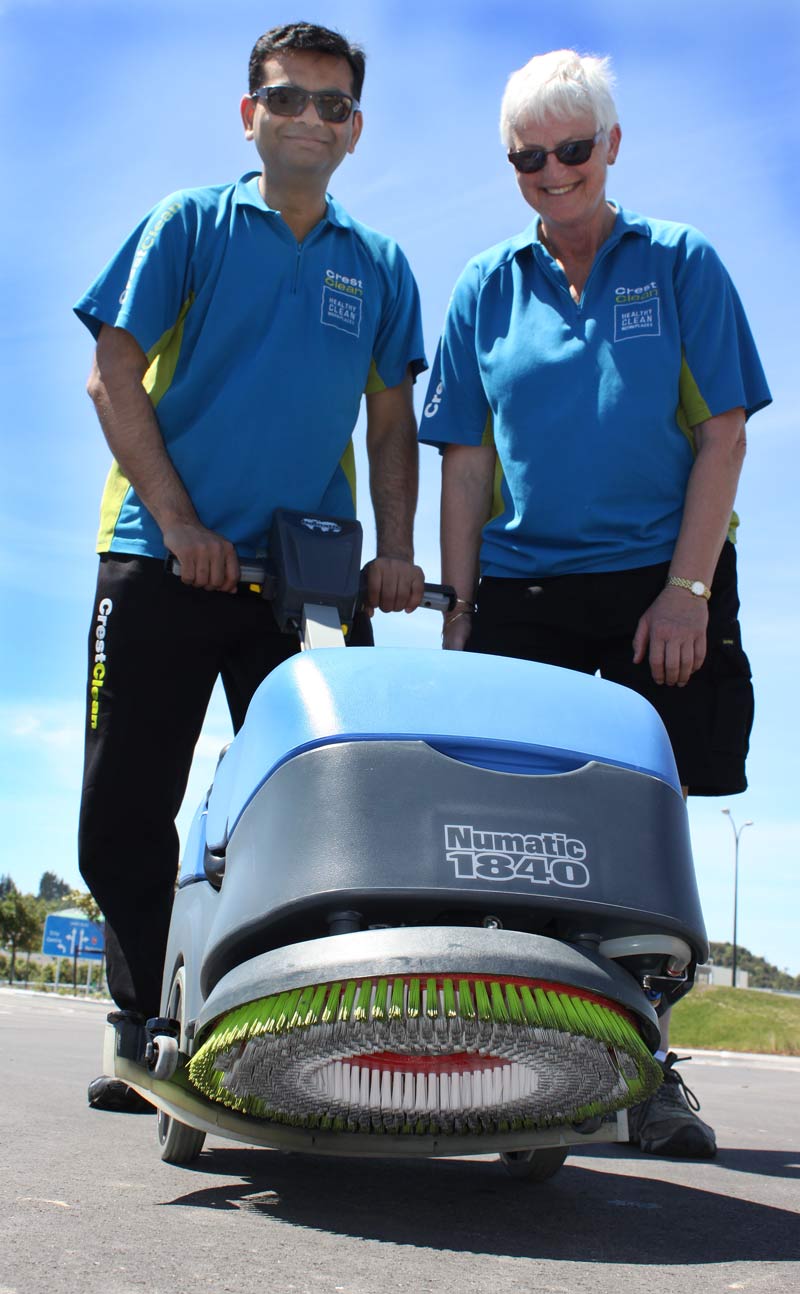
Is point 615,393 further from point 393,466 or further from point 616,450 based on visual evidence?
point 393,466

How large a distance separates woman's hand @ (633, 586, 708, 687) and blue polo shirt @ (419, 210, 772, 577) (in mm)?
212

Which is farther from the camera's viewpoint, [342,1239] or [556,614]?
[556,614]

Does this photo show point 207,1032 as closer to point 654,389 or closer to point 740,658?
point 740,658

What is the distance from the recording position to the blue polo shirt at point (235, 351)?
3301 millimetres

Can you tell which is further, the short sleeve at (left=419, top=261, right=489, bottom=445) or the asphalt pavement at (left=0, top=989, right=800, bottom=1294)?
the short sleeve at (left=419, top=261, right=489, bottom=445)

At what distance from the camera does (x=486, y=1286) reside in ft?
5.35

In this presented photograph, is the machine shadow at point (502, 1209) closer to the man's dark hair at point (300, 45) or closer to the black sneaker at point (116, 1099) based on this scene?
the black sneaker at point (116, 1099)

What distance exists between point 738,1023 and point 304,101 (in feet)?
71.4

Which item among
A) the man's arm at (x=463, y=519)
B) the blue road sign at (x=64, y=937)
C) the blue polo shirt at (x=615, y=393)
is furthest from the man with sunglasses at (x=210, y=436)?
the blue road sign at (x=64, y=937)

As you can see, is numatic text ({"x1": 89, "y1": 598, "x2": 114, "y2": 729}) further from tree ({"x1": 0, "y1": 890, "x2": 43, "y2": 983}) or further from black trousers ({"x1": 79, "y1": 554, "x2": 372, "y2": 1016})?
tree ({"x1": 0, "y1": 890, "x2": 43, "y2": 983})

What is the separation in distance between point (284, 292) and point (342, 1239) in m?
2.31

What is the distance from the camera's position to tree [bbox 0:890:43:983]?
6956 cm

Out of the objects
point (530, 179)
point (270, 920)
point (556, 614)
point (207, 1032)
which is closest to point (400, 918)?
point (270, 920)

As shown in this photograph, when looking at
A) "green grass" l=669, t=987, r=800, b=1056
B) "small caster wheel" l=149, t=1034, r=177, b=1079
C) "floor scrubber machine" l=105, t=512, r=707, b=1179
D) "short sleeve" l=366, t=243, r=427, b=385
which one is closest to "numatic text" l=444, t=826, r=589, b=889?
"floor scrubber machine" l=105, t=512, r=707, b=1179
